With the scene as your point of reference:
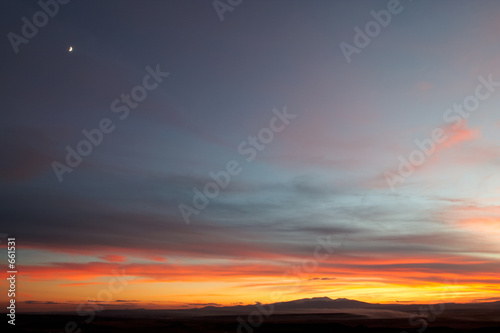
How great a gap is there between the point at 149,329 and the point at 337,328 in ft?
110

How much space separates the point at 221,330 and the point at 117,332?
17.3 metres

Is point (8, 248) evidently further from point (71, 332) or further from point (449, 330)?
point (449, 330)

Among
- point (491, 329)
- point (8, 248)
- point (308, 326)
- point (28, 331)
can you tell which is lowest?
point (491, 329)

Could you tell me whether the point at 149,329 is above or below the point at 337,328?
above

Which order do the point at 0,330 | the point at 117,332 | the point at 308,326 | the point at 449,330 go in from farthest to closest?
the point at 308,326, the point at 449,330, the point at 117,332, the point at 0,330

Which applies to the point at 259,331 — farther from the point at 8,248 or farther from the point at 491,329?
the point at 8,248

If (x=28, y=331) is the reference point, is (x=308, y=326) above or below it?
below

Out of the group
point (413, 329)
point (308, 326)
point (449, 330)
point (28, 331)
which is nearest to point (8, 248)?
point (28, 331)

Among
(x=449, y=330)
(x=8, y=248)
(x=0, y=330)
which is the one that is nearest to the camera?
(x=8, y=248)

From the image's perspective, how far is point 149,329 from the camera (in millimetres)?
71562

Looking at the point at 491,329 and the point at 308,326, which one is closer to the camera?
the point at 491,329

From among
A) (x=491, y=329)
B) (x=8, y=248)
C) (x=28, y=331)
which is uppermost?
(x=8, y=248)

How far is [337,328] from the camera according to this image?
2872 inches

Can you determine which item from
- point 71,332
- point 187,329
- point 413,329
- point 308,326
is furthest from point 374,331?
point 71,332
